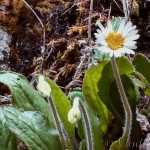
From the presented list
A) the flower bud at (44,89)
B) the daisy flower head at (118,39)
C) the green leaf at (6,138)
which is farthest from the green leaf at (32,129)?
the daisy flower head at (118,39)

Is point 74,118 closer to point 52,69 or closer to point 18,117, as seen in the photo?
point 18,117

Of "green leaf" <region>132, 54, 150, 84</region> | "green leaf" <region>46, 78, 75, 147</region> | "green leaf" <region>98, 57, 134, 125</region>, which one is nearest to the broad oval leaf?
"green leaf" <region>46, 78, 75, 147</region>

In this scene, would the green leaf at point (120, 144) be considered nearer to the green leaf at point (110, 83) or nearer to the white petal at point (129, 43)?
the green leaf at point (110, 83)

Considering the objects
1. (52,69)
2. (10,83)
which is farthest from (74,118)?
(52,69)

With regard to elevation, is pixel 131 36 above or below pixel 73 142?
above

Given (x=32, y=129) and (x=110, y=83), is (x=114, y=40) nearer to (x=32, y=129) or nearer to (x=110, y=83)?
(x=110, y=83)

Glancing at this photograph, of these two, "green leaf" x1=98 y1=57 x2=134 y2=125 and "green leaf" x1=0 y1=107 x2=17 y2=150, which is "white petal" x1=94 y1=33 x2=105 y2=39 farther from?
"green leaf" x1=0 y1=107 x2=17 y2=150

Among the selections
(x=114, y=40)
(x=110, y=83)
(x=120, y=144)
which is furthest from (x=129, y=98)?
(x=114, y=40)
